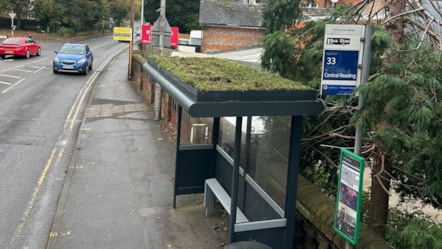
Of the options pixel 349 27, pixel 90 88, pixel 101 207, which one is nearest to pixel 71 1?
pixel 90 88

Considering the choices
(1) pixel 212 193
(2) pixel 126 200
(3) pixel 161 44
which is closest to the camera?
(1) pixel 212 193

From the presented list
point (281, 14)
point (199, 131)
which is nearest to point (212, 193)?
point (199, 131)

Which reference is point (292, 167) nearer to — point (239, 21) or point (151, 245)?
point (151, 245)

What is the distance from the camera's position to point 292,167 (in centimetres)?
563

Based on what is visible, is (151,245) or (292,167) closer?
(292,167)

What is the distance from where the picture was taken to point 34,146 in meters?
12.8

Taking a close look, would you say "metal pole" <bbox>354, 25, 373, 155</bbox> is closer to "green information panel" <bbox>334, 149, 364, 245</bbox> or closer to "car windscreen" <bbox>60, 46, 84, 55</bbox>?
"green information panel" <bbox>334, 149, 364, 245</bbox>

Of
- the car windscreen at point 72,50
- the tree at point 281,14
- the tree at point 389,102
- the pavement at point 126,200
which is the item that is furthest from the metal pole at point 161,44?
the car windscreen at point 72,50

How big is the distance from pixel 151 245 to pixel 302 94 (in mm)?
3282

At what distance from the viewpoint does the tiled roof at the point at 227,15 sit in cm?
3522

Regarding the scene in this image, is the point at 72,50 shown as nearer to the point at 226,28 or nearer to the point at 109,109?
the point at 226,28

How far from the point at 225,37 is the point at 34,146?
24.7m

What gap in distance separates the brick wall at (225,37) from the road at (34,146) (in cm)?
1153

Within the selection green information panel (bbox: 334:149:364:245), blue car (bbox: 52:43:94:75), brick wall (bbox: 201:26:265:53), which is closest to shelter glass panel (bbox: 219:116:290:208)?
green information panel (bbox: 334:149:364:245)
